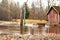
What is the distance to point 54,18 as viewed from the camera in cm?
489

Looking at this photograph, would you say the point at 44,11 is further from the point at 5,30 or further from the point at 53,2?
the point at 5,30

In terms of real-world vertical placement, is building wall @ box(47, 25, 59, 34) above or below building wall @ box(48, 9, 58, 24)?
below

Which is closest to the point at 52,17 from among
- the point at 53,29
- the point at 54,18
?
the point at 54,18

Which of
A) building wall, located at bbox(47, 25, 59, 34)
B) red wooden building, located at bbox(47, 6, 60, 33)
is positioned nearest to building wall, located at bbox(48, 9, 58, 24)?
red wooden building, located at bbox(47, 6, 60, 33)

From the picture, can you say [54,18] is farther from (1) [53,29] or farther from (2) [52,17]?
(1) [53,29]

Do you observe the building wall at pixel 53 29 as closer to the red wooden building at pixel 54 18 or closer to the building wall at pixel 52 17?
the red wooden building at pixel 54 18

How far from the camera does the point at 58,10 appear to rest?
492 centimetres

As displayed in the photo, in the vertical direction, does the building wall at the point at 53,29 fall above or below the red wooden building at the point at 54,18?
below

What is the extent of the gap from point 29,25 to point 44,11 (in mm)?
613

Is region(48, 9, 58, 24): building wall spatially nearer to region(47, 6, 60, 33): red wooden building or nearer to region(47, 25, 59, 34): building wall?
region(47, 6, 60, 33): red wooden building

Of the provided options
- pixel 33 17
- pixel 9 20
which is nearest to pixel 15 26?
pixel 9 20

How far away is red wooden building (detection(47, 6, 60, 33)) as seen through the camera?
4830 millimetres

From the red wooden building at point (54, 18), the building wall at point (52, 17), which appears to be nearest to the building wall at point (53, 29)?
the red wooden building at point (54, 18)

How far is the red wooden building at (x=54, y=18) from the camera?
190 inches
